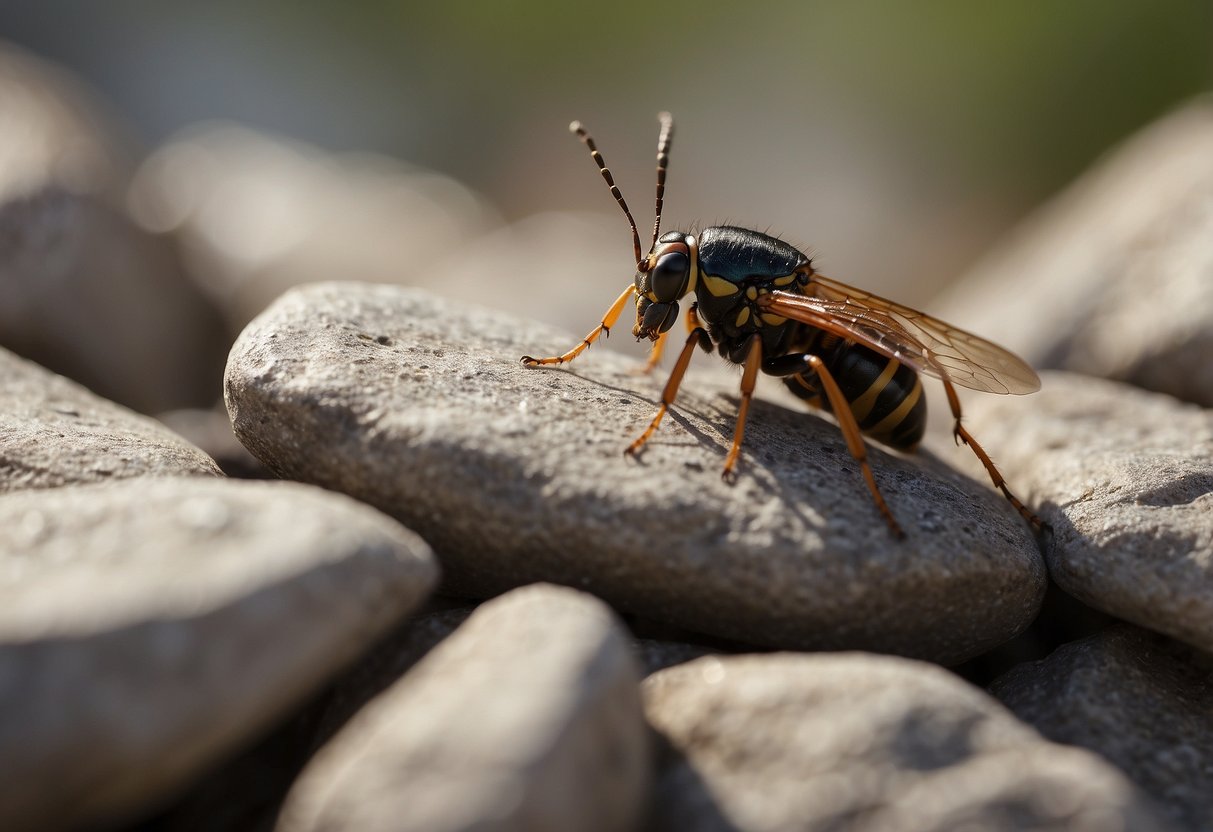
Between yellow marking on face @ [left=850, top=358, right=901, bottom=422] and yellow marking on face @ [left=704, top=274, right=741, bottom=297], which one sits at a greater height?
yellow marking on face @ [left=704, top=274, right=741, bottom=297]

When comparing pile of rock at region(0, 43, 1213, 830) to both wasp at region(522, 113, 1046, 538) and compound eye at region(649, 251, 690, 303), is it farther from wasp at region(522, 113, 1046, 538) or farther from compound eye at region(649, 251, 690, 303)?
compound eye at region(649, 251, 690, 303)

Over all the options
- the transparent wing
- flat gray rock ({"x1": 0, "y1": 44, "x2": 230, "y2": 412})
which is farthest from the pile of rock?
flat gray rock ({"x1": 0, "y1": 44, "x2": 230, "y2": 412})

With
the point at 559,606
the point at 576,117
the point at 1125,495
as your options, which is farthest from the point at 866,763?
the point at 576,117

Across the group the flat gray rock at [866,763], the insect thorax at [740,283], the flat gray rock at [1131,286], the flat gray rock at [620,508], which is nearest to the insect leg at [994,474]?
the flat gray rock at [620,508]

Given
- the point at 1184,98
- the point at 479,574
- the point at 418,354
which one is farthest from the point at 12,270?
the point at 1184,98

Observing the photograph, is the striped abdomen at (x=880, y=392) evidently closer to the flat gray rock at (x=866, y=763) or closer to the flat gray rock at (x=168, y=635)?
the flat gray rock at (x=866, y=763)

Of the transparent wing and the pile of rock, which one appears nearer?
the pile of rock

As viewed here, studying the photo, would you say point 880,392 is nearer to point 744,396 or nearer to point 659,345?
point 744,396
